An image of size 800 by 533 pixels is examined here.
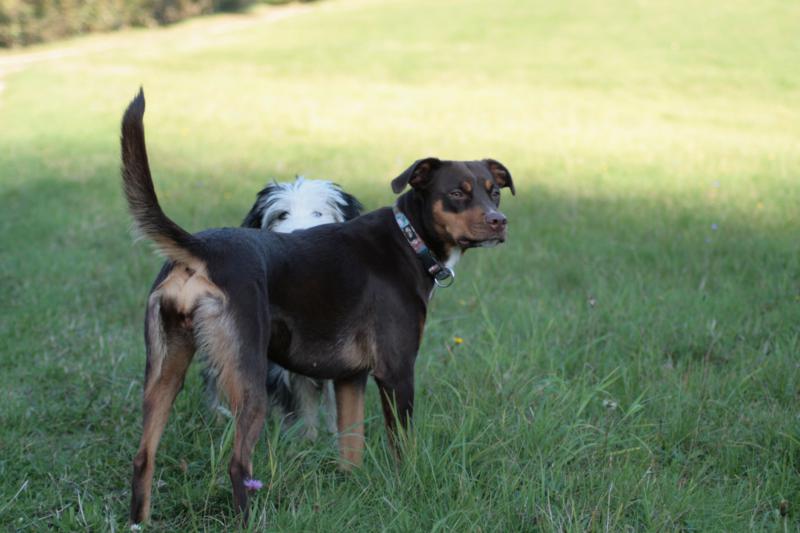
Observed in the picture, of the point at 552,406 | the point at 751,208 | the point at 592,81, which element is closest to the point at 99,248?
the point at 552,406

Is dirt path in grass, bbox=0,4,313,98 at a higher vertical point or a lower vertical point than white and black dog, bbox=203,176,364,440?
lower

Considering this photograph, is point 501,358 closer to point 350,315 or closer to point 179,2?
point 350,315

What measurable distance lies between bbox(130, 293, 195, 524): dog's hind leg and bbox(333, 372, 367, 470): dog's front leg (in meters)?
0.90

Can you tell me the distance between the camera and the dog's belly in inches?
141

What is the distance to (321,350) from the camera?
3699 millimetres

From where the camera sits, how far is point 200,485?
3.52 meters

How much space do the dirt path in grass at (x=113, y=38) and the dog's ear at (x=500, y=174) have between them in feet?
54.0

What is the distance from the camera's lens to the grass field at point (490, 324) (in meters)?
3.40

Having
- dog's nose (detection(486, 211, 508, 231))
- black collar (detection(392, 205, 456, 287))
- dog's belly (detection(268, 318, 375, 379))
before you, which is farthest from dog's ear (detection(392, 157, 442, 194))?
dog's belly (detection(268, 318, 375, 379))

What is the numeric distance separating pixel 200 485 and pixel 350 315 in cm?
88

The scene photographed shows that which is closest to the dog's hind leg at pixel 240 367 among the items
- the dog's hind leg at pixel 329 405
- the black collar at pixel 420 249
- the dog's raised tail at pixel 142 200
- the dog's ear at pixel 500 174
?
the dog's raised tail at pixel 142 200

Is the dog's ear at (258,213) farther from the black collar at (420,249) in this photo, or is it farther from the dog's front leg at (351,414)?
the dog's front leg at (351,414)

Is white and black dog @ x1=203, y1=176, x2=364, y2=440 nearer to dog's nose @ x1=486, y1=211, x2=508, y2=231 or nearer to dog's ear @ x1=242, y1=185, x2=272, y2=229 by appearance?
dog's ear @ x1=242, y1=185, x2=272, y2=229

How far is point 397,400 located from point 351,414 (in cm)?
34
